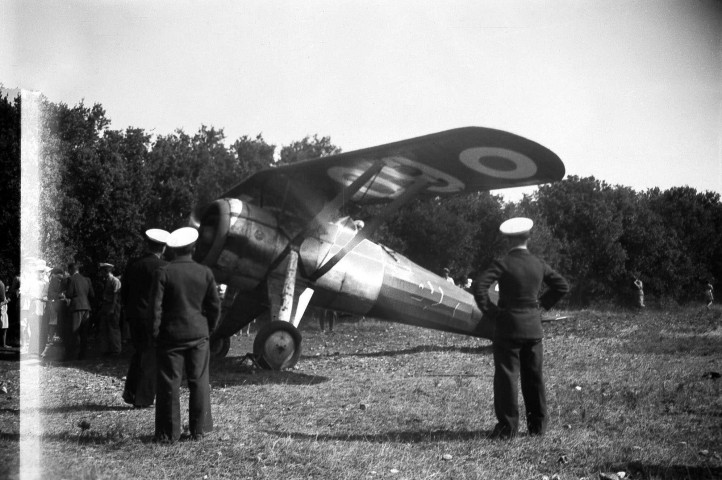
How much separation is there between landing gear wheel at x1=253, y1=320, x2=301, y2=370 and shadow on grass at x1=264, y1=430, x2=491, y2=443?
14.0 feet

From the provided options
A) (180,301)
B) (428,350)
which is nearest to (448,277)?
(428,350)

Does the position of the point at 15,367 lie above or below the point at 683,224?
below

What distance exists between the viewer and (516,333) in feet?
20.1

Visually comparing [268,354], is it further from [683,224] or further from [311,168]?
[683,224]

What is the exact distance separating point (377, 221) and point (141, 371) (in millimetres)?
4803

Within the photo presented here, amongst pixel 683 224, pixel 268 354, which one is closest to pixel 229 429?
pixel 268 354

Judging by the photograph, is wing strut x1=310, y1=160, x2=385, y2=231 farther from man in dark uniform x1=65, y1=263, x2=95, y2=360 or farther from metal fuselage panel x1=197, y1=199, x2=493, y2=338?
man in dark uniform x1=65, y1=263, x2=95, y2=360

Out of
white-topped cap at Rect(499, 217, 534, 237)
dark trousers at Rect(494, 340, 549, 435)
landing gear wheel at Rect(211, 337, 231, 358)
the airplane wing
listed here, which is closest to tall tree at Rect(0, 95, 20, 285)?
landing gear wheel at Rect(211, 337, 231, 358)

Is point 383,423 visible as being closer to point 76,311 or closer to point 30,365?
point 30,365

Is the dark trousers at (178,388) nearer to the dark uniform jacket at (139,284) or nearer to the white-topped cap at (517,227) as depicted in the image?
the dark uniform jacket at (139,284)

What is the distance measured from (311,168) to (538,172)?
3878mm

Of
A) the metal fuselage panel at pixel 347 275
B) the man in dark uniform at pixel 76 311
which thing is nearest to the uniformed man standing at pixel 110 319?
the man in dark uniform at pixel 76 311

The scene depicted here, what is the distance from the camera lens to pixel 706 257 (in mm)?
37719

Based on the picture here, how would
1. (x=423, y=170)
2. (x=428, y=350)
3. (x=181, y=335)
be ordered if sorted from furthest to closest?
(x=428, y=350)
(x=423, y=170)
(x=181, y=335)
